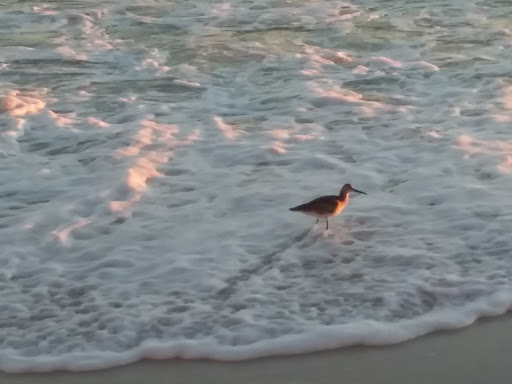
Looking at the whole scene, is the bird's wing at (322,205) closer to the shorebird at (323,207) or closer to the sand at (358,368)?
the shorebird at (323,207)

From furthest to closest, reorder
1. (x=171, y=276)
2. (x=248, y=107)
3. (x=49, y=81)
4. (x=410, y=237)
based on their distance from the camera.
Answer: (x=49, y=81), (x=248, y=107), (x=410, y=237), (x=171, y=276)

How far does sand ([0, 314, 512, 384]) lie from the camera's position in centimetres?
429

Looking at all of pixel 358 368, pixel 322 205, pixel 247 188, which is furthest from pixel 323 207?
pixel 358 368

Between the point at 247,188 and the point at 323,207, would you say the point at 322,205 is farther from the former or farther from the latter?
the point at 247,188

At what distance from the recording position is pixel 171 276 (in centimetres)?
548

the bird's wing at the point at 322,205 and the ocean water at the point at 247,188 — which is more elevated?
the bird's wing at the point at 322,205

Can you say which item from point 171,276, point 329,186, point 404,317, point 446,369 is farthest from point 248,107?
point 446,369

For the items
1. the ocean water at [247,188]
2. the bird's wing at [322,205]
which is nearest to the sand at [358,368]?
the ocean water at [247,188]

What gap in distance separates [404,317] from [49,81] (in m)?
5.96

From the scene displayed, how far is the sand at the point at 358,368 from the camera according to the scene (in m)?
4.29

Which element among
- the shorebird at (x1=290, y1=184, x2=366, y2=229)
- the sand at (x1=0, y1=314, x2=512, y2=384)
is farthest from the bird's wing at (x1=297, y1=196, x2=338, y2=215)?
the sand at (x1=0, y1=314, x2=512, y2=384)

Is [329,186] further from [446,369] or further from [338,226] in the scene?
[446,369]

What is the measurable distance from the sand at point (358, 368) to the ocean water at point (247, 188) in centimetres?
9

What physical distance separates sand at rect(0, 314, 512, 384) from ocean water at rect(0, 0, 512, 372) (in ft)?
0.28
